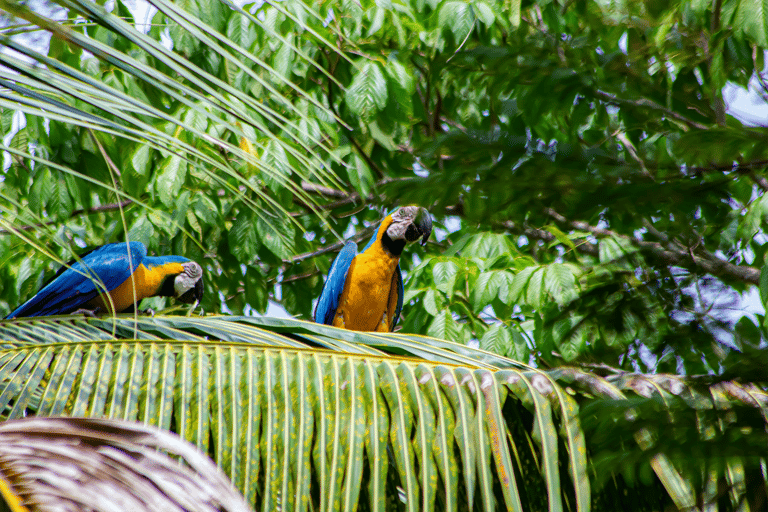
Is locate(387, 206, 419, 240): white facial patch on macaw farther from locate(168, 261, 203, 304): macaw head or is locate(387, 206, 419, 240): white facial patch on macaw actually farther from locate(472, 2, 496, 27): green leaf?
locate(472, 2, 496, 27): green leaf

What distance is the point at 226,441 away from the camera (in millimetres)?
1088

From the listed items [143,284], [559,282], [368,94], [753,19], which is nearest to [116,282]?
[143,284]

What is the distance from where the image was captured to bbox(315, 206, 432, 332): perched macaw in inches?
116

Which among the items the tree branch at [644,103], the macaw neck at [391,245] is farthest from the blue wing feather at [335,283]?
the tree branch at [644,103]

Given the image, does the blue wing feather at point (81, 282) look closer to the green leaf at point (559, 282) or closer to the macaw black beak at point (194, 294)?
the macaw black beak at point (194, 294)

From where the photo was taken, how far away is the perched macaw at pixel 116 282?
2.46 metres

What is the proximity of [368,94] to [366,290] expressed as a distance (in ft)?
3.49

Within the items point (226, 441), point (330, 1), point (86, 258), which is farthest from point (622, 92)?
point (86, 258)

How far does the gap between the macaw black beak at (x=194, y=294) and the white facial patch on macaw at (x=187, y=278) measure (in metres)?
0.03

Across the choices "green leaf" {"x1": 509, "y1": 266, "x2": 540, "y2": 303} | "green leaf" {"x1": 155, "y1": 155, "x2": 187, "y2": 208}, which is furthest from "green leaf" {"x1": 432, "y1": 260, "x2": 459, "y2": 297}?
"green leaf" {"x1": 155, "y1": 155, "x2": 187, "y2": 208}

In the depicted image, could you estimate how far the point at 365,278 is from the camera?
117 inches

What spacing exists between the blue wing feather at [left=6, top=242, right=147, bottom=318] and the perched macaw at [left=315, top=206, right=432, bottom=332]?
2.76ft

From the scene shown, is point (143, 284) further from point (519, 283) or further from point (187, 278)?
point (519, 283)

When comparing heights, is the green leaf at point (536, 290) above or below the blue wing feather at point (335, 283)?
above
